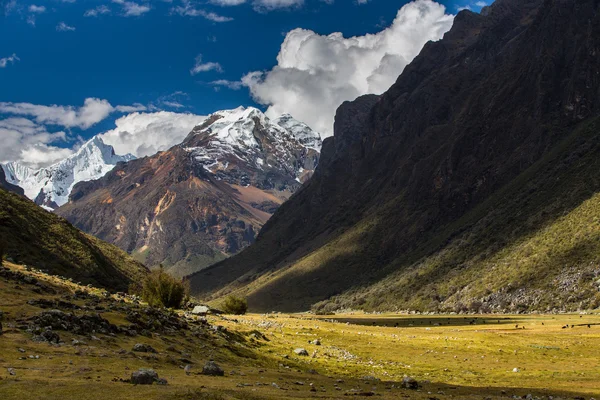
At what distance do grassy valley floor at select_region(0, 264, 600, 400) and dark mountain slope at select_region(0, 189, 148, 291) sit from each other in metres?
30.7

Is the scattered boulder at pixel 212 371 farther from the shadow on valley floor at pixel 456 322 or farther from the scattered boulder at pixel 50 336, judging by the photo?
the shadow on valley floor at pixel 456 322

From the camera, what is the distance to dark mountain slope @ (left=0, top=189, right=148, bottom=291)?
274 ft

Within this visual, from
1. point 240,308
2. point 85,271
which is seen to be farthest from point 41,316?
point 240,308

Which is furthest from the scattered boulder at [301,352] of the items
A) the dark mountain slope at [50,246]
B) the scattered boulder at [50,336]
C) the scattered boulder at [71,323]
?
the dark mountain slope at [50,246]

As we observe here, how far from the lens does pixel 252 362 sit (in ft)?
140

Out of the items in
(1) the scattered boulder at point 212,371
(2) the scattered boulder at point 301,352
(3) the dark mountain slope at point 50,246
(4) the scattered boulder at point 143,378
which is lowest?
(2) the scattered boulder at point 301,352

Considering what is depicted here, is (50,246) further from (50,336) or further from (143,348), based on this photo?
(50,336)

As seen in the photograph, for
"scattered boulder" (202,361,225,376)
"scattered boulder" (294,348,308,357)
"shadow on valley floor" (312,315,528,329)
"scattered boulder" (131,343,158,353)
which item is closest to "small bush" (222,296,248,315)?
"shadow on valley floor" (312,315,528,329)

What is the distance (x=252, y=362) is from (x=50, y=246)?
2480 inches

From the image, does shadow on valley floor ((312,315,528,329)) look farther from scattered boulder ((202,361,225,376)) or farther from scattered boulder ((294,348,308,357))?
scattered boulder ((202,361,225,376))

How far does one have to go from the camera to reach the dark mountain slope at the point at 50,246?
274ft

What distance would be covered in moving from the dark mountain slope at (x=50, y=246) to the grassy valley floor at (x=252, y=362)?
3073 cm

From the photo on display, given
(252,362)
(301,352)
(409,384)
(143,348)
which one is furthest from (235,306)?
(409,384)

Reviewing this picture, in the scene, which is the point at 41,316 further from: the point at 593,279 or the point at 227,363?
the point at 593,279
